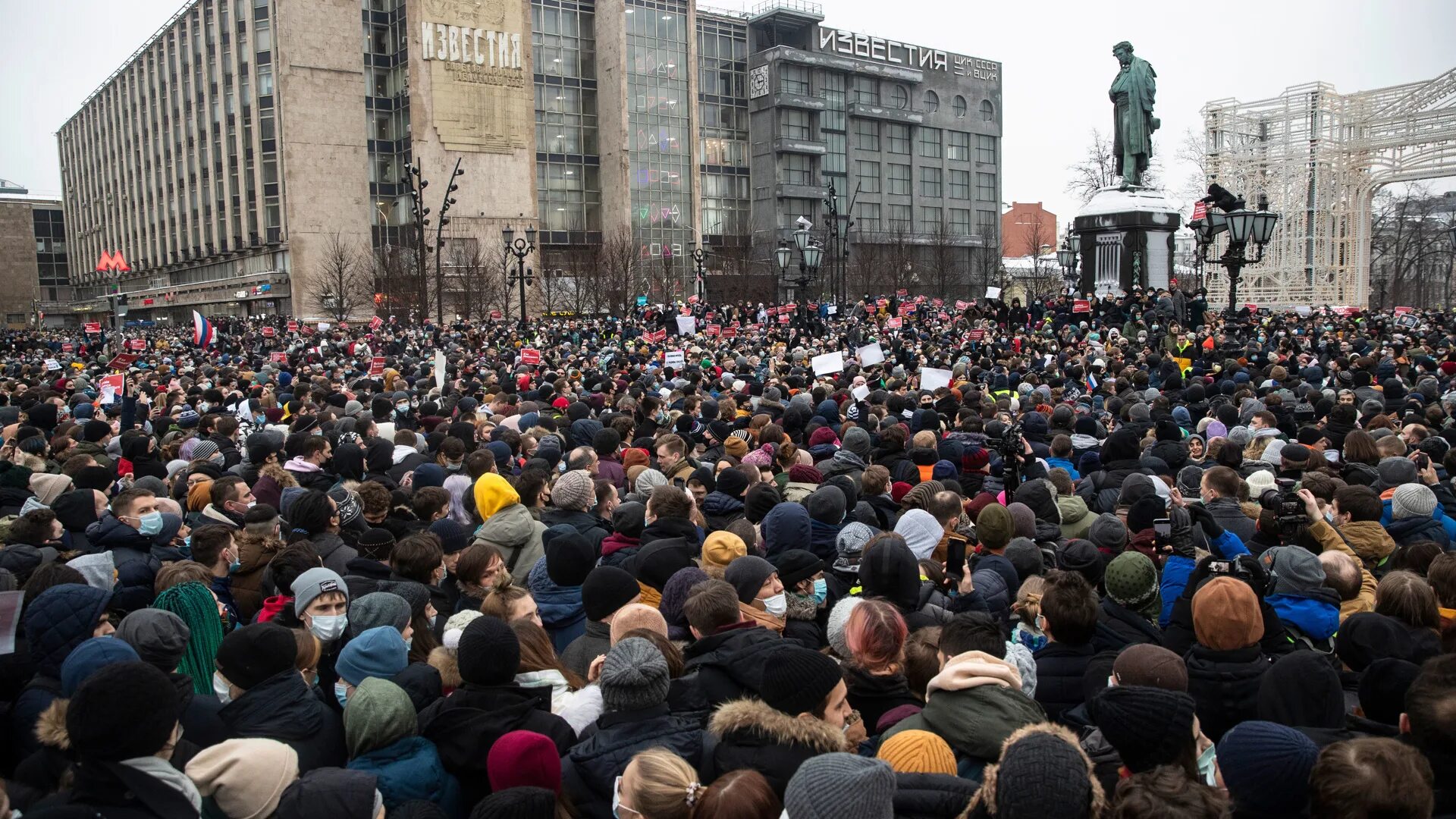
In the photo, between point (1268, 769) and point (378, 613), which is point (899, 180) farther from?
point (1268, 769)

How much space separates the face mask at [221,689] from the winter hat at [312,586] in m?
0.50

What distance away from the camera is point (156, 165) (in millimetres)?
97438

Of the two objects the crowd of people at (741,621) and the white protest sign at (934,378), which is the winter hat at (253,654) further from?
the white protest sign at (934,378)

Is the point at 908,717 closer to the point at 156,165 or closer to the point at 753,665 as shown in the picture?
the point at 753,665

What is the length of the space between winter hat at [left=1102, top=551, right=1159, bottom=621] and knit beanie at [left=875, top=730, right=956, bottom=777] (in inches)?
76.1

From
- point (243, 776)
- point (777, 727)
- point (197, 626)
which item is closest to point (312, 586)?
point (197, 626)

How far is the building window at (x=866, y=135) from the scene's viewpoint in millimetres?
96312

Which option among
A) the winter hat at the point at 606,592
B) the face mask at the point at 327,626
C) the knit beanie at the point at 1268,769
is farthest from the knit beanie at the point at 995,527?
the face mask at the point at 327,626

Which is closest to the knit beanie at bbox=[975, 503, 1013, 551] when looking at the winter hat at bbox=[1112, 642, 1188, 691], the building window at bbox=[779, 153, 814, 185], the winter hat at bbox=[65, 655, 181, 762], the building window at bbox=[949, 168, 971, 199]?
the winter hat at bbox=[1112, 642, 1188, 691]

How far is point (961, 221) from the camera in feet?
346

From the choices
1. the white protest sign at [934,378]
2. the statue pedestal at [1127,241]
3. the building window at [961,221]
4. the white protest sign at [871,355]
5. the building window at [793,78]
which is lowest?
the white protest sign at [934,378]

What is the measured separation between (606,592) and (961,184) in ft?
348

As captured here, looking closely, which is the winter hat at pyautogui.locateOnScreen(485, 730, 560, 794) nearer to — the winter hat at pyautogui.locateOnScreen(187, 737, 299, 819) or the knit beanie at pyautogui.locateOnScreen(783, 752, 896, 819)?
the winter hat at pyautogui.locateOnScreen(187, 737, 299, 819)

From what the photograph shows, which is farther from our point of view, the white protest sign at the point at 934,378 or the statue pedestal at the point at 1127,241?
the statue pedestal at the point at 1127,241
